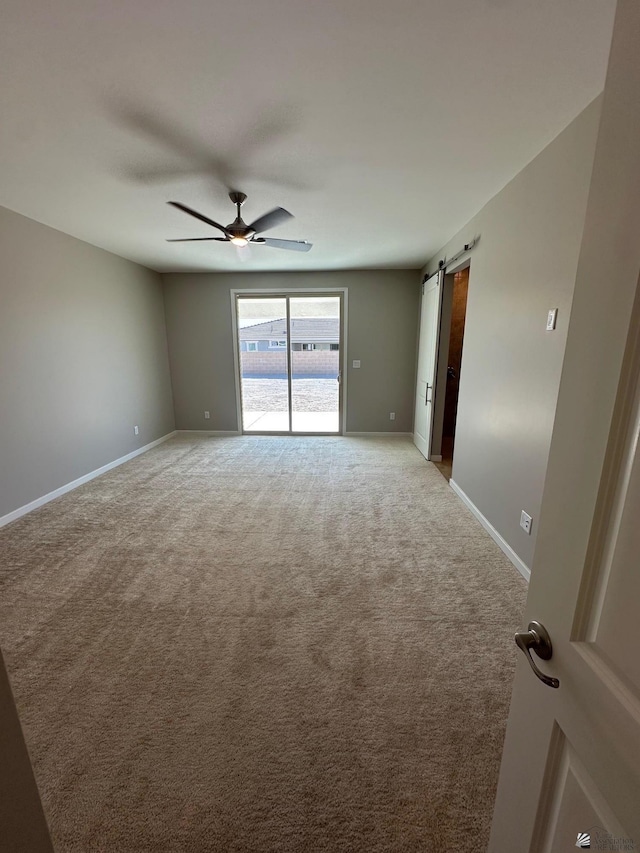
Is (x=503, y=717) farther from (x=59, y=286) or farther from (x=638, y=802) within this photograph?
(x=59, y=286)

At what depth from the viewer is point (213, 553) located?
234 centimetres

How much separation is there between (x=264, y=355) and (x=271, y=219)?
9.79 ft

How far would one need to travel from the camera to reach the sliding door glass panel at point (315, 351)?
508 cm

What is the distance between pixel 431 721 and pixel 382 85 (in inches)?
106

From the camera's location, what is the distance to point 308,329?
517 centimetres

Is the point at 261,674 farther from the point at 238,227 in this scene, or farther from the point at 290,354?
the point at 290,354

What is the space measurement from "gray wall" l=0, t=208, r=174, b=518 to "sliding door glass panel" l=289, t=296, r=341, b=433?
216 centimetres

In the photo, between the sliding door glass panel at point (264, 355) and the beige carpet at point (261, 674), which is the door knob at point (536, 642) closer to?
the beige carpet at point (261, 674)

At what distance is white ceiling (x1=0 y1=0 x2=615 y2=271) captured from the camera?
46.8 inches

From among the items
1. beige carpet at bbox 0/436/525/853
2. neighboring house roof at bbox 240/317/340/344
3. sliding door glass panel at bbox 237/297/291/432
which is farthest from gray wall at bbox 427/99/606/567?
sliding door glass panel at bbox 237/297/291/432

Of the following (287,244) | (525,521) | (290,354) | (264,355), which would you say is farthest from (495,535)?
(264,355)

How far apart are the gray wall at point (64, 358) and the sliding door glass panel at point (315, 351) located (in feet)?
7.09

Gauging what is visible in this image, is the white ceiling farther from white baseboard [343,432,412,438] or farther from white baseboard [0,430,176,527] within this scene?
white baseboard [343,432,412,438]

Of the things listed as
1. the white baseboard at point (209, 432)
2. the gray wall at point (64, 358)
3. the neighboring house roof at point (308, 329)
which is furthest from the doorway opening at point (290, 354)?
the gray wall at point (64, 358)
